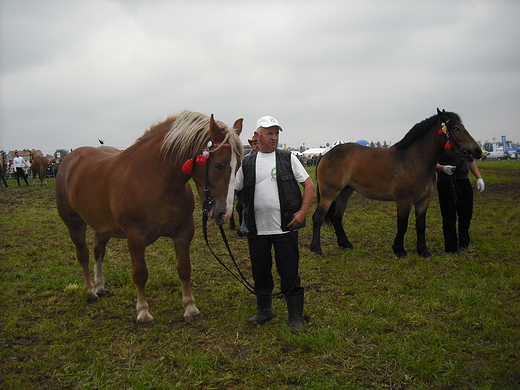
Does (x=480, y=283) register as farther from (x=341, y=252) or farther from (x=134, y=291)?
(x=134, y=291)

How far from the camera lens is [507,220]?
9.04 metres

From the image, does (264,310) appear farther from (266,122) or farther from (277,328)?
(266,122)

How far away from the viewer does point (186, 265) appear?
4.16 meters

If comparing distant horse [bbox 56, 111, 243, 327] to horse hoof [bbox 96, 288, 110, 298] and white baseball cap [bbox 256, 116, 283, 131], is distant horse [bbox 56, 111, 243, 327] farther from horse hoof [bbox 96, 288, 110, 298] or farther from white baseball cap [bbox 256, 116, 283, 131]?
horse hoof [bbox 96, 288, 110, 298]

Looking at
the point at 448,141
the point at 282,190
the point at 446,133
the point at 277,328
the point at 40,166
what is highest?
the point at 40,166

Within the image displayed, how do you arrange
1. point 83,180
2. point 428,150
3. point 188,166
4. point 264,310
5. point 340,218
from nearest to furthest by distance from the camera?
point 188,166 < point 264,310 < point 83,180 < point 428,150 < point 340,218

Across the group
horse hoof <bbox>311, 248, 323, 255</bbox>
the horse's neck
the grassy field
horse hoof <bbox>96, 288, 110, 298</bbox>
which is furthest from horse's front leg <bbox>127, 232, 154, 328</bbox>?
the horse's neck

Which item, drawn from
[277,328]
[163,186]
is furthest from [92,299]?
[277,328]

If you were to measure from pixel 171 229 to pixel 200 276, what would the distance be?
1.92 m

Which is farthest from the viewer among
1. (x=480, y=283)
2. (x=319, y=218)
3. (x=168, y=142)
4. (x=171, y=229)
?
(x=319, y=218)

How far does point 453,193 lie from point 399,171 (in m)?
0.98

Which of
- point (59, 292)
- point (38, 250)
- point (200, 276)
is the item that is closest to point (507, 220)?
point (200, 276)

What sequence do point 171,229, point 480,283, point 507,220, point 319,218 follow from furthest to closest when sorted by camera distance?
point 507,220
point 319,218
point 480,283
point 171,229

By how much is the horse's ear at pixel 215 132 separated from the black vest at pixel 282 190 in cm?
48
